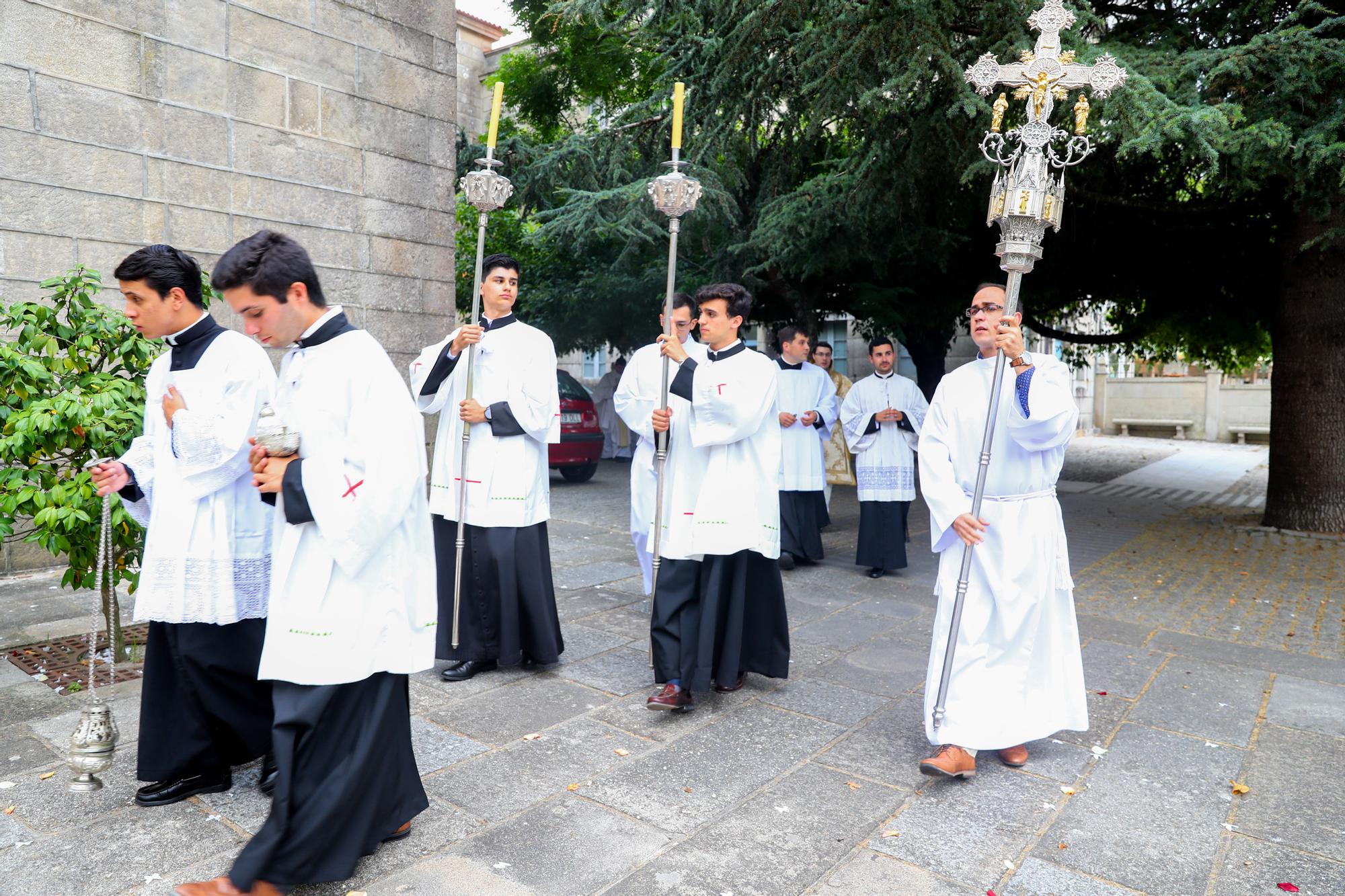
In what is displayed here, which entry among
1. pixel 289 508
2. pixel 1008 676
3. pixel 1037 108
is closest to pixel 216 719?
pixel 289 508

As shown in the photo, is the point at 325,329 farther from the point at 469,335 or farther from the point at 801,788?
the point at 801,788

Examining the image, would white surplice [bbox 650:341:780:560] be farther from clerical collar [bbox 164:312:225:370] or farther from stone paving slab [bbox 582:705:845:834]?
clerical collar [bbox 164:312:225:370]

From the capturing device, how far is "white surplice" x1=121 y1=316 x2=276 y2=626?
10.5ft

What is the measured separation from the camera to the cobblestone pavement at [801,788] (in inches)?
117

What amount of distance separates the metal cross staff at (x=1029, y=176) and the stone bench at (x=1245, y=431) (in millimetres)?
27021

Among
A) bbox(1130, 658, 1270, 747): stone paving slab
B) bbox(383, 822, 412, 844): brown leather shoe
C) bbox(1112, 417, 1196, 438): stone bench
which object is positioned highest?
bbox(1112, 417, 1196, 438): stone bench

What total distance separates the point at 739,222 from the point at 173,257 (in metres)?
10.1

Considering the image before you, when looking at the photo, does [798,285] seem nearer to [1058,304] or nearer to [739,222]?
[739,222]

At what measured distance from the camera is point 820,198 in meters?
10.4

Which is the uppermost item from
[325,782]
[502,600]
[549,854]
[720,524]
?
[720,524]

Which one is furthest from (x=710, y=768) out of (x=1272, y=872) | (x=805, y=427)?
(x=805, y=427)

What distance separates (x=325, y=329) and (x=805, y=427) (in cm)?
591

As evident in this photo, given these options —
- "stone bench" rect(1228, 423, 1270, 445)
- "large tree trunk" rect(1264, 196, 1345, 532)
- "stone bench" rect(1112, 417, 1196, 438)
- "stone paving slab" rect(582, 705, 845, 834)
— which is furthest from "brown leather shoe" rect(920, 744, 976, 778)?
"stone bench" rect(1112, 417, 1196, 438)

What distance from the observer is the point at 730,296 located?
466cm
